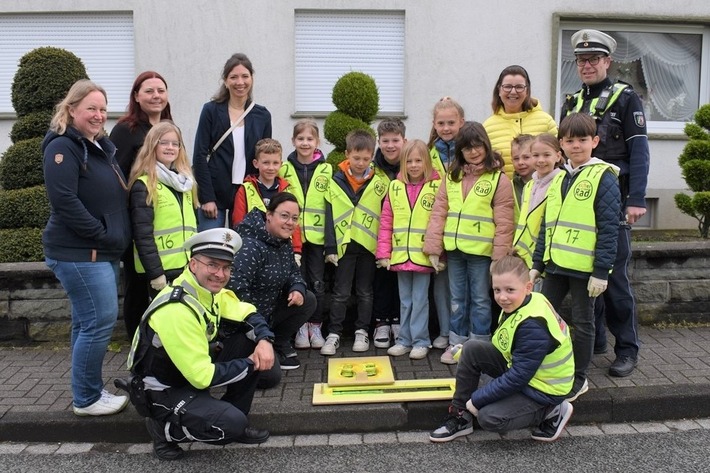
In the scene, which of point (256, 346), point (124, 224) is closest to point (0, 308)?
point (124, 224)

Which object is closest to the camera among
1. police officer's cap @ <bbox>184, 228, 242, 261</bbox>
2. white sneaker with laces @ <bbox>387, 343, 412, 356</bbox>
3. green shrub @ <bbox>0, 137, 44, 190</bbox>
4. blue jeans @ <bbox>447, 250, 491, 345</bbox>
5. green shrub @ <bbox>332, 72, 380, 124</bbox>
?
police officer's cap @ <bbox>184, 228, 242, 261</bbox>

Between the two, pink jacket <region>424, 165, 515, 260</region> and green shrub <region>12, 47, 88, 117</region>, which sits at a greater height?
green shrub <region>12, 47, 88, 117</region>

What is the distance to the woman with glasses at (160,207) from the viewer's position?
4293 mm

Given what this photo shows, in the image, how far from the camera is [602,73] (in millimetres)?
4617

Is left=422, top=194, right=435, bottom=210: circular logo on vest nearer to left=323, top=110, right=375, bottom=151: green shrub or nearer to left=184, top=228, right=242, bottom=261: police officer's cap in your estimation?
left=184, top=228, right=242, bottom=261: police officer's cap

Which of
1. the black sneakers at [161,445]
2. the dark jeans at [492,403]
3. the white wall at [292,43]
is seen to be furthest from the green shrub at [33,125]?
the dark jeans at [492,403]

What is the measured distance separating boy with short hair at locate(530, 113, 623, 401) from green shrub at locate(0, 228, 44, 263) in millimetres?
4522

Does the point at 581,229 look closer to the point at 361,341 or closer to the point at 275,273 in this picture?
the point at 361,341

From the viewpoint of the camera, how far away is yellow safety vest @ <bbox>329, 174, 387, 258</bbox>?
5.16m

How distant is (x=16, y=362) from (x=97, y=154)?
7.28 feet

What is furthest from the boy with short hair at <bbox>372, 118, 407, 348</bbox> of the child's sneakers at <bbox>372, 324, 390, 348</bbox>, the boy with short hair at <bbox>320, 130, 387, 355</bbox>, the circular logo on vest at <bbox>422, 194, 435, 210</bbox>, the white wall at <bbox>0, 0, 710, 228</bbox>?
the white wall at <bbox>0, 0, 710, 228</bbox>

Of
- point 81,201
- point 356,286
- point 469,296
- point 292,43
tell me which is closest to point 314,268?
point 356,286

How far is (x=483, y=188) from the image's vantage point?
187 inches

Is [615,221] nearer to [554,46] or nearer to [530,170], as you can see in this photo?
[530,170]
